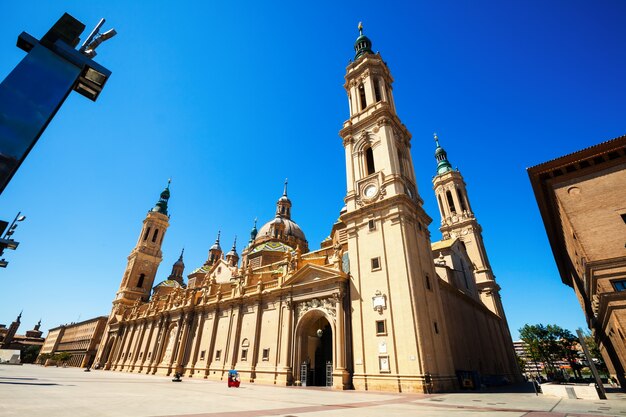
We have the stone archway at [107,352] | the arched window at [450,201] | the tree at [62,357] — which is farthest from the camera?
the tree at [62,357]

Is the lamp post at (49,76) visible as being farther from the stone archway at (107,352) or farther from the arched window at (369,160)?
the stone archway at (107,352)

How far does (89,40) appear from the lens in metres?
4.08

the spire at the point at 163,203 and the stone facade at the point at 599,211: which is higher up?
the spire at the point at 163,203

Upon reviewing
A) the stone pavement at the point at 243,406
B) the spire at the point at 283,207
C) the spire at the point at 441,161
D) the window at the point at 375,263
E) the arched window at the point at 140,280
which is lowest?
the stone pavement at the point at 243,406

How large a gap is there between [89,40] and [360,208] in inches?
928

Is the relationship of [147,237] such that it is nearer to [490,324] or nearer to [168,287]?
[168,287]

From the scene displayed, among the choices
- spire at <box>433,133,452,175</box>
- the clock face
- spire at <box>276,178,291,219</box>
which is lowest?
the clock face

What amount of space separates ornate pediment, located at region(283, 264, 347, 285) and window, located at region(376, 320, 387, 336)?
479 cm

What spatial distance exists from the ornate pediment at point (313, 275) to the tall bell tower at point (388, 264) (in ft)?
5.01

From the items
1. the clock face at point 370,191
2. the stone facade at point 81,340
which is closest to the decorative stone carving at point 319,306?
the clock face at point 370,191

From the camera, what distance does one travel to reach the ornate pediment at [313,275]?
2547 centimetres

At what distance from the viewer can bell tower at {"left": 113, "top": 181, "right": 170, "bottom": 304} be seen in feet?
204

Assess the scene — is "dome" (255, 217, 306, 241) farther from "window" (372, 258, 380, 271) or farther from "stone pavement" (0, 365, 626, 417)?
"stone pavement" (0, 365, 626, 417)

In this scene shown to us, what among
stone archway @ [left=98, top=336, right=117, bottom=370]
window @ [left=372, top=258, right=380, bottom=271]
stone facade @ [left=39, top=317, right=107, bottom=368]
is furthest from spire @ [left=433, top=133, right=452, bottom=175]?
stone facade @ [left=39, top=317, right=107, bottom=368]
